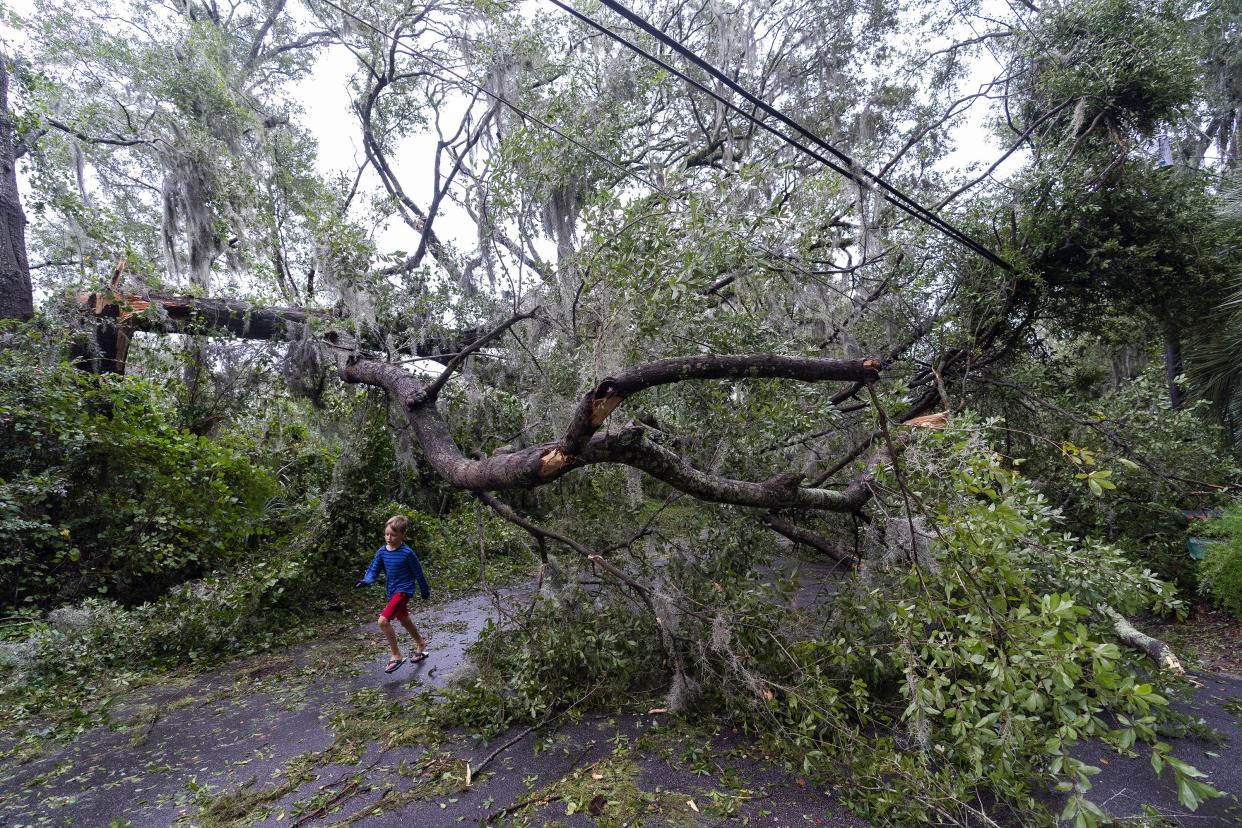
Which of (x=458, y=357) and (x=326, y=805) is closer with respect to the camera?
(x=326, y=805)

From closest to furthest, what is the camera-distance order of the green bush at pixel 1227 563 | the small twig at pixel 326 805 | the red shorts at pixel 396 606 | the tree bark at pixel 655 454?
1. the tree bark at pixel 655 454
2. the small twig at pixel 326 805
3. the red shorts at pixel 396 606
4. the green bush at pixel 1227 563

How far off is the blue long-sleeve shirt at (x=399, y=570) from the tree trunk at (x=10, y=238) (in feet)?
16.5

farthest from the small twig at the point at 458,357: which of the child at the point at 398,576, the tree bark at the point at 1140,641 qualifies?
the tree bark at the point at 1140,641

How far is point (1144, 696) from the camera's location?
5.65 ft

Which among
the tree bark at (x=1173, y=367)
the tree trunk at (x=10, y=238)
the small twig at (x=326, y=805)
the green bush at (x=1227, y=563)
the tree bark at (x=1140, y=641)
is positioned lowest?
the green bush at (x=1227, y=563)

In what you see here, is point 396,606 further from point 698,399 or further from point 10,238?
point 10,238

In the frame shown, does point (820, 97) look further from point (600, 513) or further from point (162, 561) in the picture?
point (162, 561)

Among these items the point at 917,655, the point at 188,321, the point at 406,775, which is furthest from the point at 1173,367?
the point at 188,321

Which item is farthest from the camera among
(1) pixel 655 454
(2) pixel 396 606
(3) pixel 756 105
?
(2) pixel 396 606

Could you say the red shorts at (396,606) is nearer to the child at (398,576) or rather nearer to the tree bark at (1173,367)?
the child at (398,576)

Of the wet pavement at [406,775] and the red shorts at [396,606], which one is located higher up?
the red shorts at [396,606]

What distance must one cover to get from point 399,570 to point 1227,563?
765cm

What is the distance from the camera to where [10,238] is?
638cm

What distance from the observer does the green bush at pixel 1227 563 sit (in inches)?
211
